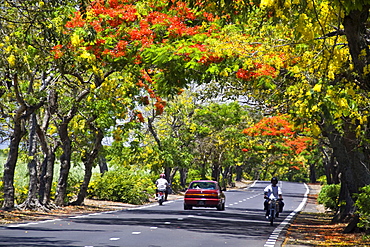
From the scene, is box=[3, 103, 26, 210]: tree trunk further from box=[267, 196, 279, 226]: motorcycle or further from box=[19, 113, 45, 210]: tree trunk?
box=[267, 196, 279, 226]: motorcycle

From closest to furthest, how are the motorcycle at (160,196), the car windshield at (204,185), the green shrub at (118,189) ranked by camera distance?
1. the car windshield at (204,185)
2. the motorcycle at (160,196)
3. the green shrub at (118,189)

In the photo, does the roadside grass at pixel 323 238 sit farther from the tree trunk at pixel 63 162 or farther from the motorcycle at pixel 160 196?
the motorcycle at pixel 160 196

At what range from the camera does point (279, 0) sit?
8.33m

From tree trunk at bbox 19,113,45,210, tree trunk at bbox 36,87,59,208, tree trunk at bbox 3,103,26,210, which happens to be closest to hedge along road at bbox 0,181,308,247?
tree trunk at bbox 3,103,26,210

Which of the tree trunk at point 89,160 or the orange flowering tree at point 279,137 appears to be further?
the tree trunk at point 89,160

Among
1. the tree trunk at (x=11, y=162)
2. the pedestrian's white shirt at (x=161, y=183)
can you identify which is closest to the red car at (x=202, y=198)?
the pedestrian's white shirt at (x=161, y=183)

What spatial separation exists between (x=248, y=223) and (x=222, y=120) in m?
27.5

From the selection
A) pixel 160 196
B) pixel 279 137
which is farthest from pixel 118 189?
pixel 279 137

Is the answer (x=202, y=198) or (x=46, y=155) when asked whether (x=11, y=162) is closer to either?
(x=46, y=155)

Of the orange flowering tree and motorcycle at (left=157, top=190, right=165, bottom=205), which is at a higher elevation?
the orange flowering tree

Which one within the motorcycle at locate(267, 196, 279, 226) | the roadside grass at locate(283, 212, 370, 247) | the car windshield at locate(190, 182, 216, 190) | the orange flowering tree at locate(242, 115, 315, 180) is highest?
the orange flowering tree at locate(242, 115, 315, 180)

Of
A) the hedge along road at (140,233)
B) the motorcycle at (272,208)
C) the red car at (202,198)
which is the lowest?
the hedge along road at (140,233)

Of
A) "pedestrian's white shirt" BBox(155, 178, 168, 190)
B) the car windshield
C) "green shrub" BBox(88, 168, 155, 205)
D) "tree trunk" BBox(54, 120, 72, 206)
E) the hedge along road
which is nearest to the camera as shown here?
the hedge along road

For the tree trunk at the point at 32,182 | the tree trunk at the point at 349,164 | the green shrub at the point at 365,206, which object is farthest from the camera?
the tree trunk at the point at 32,182
